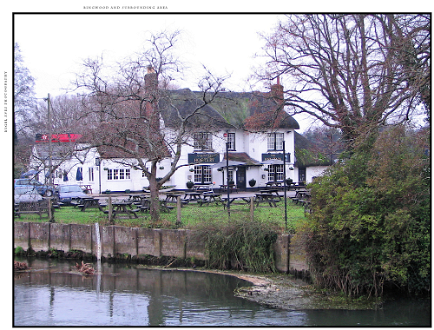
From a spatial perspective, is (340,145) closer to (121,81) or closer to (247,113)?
(121,81)

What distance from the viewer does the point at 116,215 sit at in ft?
68.0

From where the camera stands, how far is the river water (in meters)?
11.3

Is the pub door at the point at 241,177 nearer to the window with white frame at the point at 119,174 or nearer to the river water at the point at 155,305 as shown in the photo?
the window with white frame at the point at 119,174

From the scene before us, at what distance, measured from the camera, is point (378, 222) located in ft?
38.6

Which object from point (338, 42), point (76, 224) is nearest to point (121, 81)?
point (76, 224)

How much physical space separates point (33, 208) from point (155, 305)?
10.8 metres

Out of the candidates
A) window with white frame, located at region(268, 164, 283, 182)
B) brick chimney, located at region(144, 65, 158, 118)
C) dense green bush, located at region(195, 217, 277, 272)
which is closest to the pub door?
window with white frame, located at region(268, 164, 283, 182)

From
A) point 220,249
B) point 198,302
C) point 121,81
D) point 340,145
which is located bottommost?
point 198,302

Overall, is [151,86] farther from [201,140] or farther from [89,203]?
[89,203]

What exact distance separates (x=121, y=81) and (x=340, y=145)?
28.6ft

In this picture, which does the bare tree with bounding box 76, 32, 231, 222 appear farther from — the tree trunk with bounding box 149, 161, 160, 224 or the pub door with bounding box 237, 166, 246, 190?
the pub door with bounding box 237, 166, 246, 190

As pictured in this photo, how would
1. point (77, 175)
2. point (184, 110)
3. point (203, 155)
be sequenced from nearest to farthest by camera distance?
point (184, 110) → point (203, 155) → point (77, 175)

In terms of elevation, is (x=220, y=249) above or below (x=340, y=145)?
below

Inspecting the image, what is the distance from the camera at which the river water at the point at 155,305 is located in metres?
11.3
